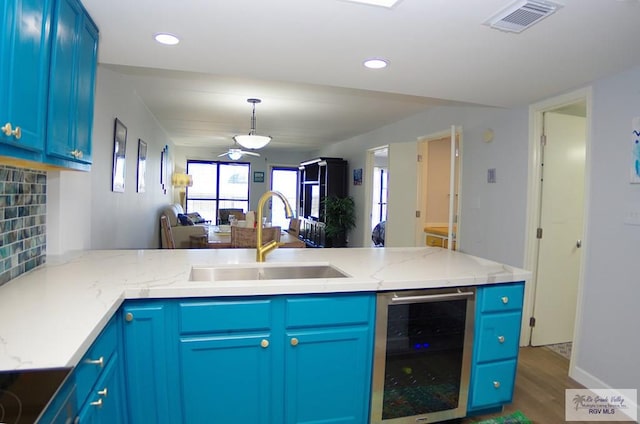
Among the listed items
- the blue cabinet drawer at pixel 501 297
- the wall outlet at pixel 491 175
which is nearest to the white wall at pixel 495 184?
the wall outlet at pixel 491 175

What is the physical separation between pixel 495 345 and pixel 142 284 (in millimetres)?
1860

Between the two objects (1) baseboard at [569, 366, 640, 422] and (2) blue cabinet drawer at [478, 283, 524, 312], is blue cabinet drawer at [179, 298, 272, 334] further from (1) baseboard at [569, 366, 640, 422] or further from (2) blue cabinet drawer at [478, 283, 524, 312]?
(1) baseboard at [569, 366, 640, 422]

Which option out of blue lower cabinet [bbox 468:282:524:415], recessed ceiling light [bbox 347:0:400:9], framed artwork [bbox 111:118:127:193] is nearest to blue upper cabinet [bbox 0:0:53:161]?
recessed ceiling light [bbox 347:0:400:9]

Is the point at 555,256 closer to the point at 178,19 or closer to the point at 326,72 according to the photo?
the point at 326,72

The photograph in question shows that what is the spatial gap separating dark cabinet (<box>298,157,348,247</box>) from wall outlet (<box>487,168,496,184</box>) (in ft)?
12.4

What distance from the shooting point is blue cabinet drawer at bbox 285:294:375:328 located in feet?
5.63

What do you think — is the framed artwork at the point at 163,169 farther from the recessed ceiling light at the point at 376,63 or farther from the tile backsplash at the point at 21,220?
the recessed ceiling light at the point at 376,63

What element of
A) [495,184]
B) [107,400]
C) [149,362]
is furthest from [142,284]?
[495,184]

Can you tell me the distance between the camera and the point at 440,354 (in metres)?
1.97

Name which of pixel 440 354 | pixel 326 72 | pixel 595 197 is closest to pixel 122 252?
pixel 326 72

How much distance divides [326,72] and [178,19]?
3.27ft

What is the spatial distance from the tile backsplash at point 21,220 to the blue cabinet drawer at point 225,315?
2.47 feet

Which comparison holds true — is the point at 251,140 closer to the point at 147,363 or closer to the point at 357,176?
the point at 357,176

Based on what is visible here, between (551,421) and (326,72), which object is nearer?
(551,421)
